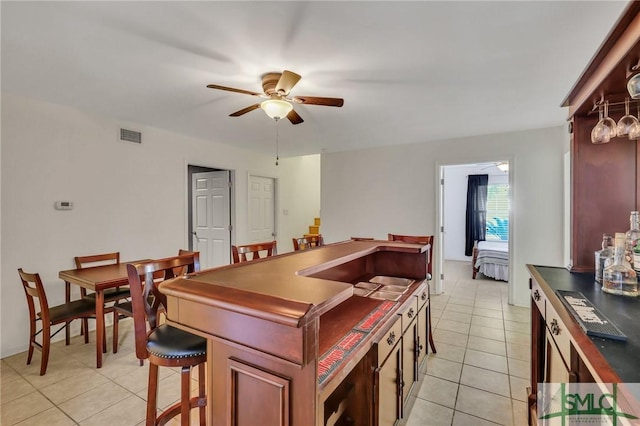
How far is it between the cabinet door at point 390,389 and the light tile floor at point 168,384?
1.44 feet

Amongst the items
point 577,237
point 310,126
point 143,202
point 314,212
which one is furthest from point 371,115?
point 314,212

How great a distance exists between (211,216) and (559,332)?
4918 mm

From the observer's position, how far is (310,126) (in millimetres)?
3750

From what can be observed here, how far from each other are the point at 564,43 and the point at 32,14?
3.27 m

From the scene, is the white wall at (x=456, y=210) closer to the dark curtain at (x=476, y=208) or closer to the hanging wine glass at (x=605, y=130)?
the dark curtain at (x=476, y=208)

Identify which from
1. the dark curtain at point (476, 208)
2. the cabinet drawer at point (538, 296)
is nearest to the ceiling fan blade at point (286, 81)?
the cabinet drawer at point (538, 296)

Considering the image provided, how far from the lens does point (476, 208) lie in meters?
7.11

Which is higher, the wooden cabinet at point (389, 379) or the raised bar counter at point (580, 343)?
the raised bar counter at point (580, 343)

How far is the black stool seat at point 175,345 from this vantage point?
53.4 inches

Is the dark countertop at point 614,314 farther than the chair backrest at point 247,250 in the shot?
No

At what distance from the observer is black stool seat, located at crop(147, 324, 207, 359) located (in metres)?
Answer: 1.36

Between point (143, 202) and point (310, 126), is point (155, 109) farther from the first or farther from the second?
point (310, 126)

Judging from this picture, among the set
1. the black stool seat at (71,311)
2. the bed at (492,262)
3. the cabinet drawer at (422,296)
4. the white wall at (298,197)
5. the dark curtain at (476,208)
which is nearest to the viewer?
the cabinet drawer at (422,296)

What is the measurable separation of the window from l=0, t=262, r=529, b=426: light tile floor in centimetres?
431
